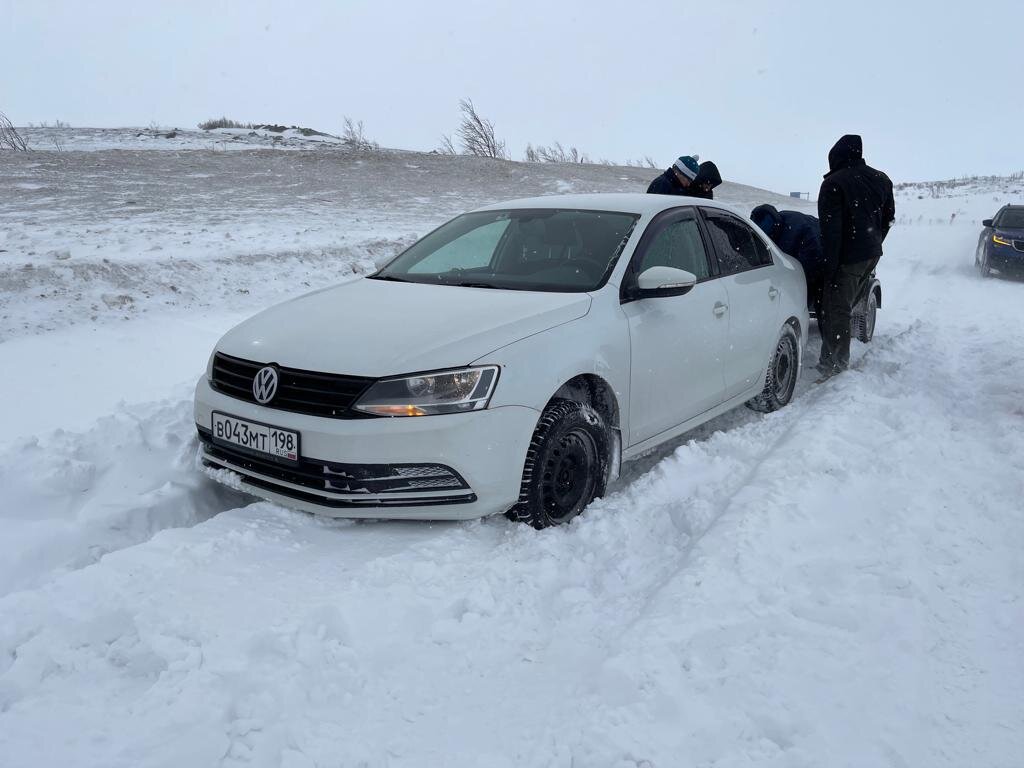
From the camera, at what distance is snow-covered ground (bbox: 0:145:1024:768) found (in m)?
2.12

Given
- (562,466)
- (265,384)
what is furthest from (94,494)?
(562,466)

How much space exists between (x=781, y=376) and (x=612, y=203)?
2.02 meters

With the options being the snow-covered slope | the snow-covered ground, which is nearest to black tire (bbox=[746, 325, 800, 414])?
the snow-covered ground

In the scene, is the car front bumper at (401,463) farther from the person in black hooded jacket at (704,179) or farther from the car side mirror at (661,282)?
the person in black hooded jacket at (704,179)

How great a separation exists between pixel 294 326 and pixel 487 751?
6.86 ft

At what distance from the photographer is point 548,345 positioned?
10.9 ft

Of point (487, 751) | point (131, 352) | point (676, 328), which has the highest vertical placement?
point (676, 328)

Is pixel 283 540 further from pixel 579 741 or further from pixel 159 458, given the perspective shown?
pixel 579 741

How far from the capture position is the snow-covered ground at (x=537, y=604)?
2.12 metres

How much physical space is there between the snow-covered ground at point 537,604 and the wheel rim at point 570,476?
0.11m

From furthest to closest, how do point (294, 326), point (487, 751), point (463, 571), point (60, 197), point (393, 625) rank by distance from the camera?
point (60, 197) → point (294, 326) → point (463, 571) → point (393, 625) → point (487, 751)

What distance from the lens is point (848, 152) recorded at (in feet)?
20.5

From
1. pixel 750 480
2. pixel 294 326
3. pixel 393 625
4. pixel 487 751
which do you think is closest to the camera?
pixel 487 751

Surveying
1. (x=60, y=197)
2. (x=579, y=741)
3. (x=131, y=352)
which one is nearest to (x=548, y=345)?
(x=579, y=741)
